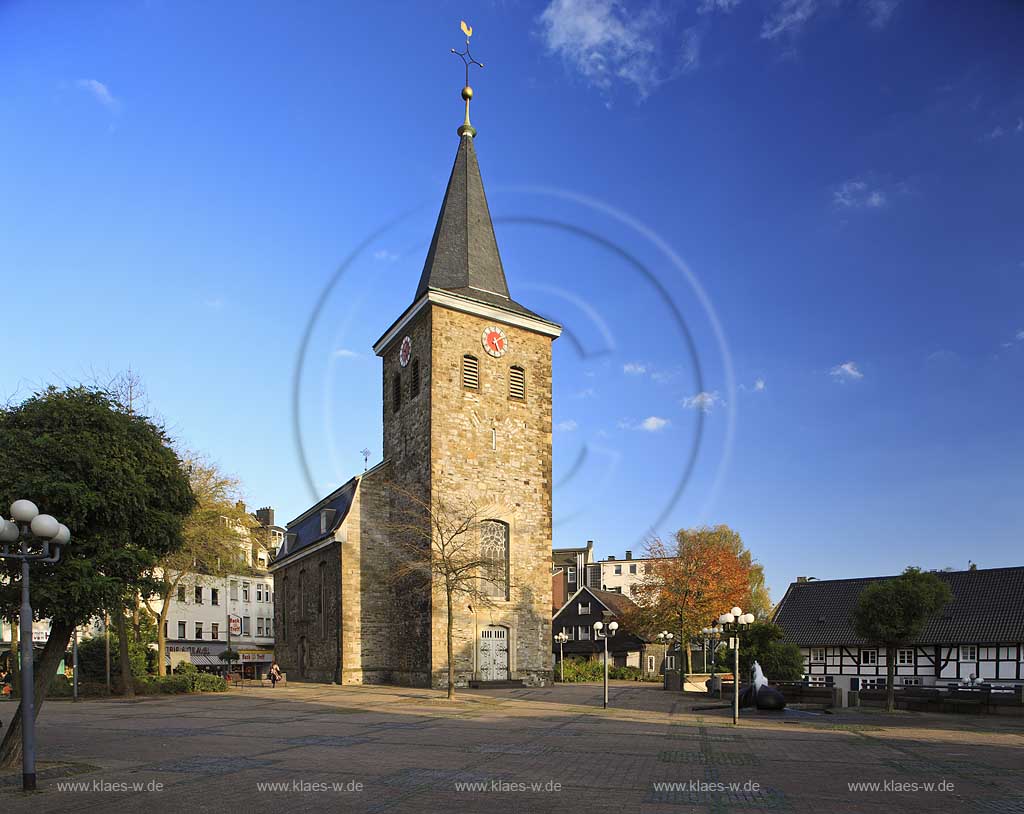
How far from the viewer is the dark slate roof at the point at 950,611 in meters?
39.5

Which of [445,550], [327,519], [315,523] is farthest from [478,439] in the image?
[315,523]

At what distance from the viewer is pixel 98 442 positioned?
14359 millimetres

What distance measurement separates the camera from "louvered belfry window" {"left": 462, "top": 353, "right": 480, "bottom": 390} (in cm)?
4034

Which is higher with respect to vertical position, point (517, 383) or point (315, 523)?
point (517, 383)

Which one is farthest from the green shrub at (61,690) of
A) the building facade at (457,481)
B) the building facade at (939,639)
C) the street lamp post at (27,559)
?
the building facade at (939,639)

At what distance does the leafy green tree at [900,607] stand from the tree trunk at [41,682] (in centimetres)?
2659

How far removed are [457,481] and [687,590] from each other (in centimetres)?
1716

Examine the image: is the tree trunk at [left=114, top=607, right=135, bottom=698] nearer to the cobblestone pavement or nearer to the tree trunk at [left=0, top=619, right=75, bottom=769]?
the cobblestone pavement

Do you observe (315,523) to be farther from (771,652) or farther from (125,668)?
(771,652)

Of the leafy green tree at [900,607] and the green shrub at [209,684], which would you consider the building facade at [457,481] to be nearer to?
the green shrub at [209,684]

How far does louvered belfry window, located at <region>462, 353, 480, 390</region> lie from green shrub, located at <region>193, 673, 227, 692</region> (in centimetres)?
1847

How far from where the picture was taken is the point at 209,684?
3769 centimetres

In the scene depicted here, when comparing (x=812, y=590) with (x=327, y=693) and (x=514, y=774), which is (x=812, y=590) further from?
(x=514, y=774)

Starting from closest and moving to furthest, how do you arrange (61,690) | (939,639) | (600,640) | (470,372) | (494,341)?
(61,690) < (470,372) < (939,639) < (494,341) < (600,640)
